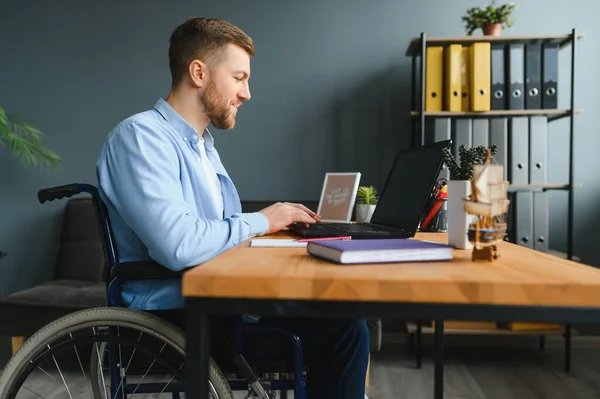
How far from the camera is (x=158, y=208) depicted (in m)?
1.02

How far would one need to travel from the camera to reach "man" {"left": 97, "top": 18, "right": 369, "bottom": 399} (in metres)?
1.03

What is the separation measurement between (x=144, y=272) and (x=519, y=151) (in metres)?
2.15

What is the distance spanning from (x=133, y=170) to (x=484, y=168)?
0.68 m

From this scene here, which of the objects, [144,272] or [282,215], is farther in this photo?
[282,215]

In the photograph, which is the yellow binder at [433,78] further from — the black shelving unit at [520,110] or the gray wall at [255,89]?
the gray wall at [255,89]

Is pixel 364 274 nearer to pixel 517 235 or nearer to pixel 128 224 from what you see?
pixel 128 224

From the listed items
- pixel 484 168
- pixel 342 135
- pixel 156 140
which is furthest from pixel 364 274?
pixel 342 135

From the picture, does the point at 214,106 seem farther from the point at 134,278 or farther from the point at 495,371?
the point at 495,371

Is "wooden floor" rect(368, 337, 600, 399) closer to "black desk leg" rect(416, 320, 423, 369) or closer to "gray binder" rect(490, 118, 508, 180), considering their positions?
"black desk leg" rect(416, 320, 423, 369)

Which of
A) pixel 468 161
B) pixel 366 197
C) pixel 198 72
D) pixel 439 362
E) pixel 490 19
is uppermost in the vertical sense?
pixel 490 19

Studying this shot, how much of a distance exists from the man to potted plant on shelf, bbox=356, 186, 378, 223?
554 mm

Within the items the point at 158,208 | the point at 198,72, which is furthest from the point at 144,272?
the point at 198,72

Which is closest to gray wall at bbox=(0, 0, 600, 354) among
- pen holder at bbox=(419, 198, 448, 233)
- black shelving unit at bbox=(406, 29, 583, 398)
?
black shelving unit at bbox=(406, 29, 583, 398)

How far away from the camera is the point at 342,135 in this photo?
10.1 ft
